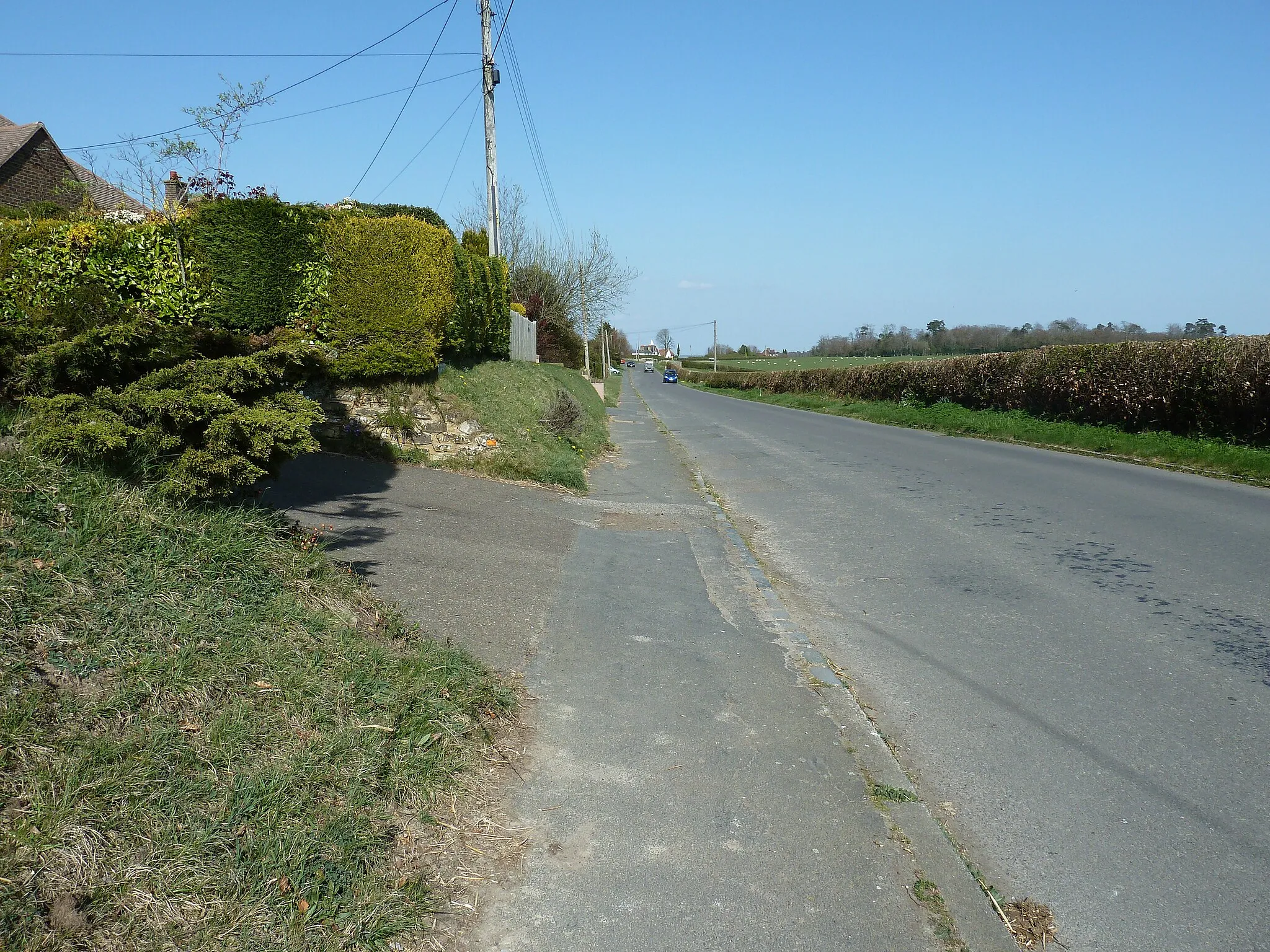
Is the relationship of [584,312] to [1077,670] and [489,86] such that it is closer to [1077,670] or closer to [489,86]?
[489,86]

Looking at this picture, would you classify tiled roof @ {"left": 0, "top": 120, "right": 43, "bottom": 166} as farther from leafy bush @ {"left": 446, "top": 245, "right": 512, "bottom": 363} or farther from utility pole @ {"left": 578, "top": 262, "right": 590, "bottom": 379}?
utility pole @ {"left": 578, "top": 262, "right": 590, "bottom": 379}

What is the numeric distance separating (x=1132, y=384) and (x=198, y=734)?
18858 millimetres

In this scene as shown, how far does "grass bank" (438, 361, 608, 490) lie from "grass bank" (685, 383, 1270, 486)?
9.50m

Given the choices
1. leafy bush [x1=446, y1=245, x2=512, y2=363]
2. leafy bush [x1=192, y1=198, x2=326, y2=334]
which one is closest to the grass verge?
leafy bush [x1=446, y1=245, x2=512, y2=363]

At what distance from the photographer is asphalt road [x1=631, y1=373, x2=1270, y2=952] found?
337cm

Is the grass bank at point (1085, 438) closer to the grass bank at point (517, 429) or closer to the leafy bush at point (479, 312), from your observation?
the grass bank at point (517, 429)

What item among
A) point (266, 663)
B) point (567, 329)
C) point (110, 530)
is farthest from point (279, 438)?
point (567, 329)

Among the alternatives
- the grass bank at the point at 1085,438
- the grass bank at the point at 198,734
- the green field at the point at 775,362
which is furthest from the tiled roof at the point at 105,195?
Result: the green field at the point at 775,362

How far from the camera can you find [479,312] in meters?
15.1

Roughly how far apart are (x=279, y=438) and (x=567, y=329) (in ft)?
140

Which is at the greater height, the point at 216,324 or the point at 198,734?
the point at 216,324

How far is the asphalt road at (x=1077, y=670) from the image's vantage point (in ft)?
11.0

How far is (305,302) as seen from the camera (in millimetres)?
10984

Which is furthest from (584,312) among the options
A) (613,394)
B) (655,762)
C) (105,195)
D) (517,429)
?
(655,762)
